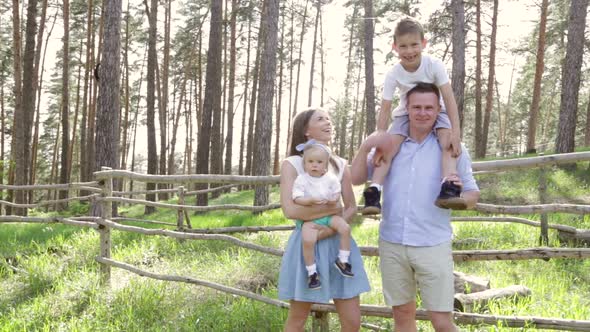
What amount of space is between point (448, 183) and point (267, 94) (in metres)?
8.13

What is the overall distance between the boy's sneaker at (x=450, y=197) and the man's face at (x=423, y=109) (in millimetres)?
382

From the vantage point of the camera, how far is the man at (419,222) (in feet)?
8.54

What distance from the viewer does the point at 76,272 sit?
18.7 feet

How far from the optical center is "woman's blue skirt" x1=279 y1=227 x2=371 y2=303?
2.83 metres

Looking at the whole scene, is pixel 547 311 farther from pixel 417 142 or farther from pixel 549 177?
pixel 549 177

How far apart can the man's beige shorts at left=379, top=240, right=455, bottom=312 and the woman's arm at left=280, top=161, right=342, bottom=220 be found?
40 centimetres

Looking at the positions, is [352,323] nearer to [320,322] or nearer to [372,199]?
[372,199]

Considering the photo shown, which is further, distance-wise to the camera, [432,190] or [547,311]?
[547,311]

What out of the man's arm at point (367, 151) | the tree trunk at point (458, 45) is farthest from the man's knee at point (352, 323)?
the tree trunk at point (458, 45)

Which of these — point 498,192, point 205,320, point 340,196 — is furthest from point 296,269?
point 498,192

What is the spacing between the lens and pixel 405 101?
280 centimetres

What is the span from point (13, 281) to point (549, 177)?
10.5m

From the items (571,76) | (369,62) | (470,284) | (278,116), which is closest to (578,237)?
(470,284)

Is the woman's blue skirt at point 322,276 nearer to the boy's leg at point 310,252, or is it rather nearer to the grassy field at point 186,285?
the boy's leg at point 310,252
